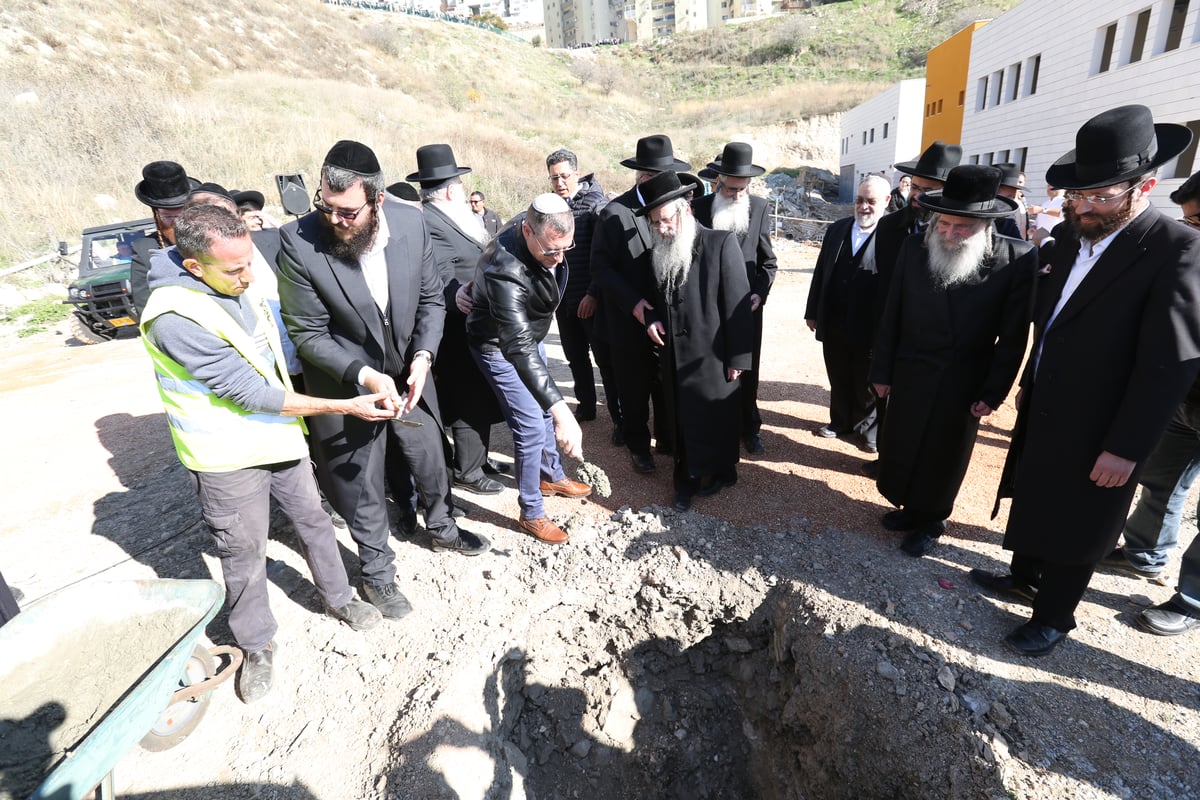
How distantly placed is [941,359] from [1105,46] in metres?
16.3

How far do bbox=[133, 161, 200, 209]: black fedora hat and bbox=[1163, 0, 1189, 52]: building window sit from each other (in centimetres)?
1658

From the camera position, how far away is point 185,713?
8.69 feet

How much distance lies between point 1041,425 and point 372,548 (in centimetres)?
337

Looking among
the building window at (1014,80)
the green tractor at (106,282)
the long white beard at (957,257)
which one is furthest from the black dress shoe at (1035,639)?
the building window at (1014,80)

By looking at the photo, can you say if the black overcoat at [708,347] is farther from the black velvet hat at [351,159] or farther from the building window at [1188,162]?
the building window at [1188,162]

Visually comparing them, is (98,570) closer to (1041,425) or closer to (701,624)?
(701,624)

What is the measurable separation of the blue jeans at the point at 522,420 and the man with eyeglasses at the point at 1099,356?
249cm

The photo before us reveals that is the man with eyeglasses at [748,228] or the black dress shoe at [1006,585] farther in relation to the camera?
the man with eyeglasses at [748,228]

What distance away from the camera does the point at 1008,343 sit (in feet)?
10.1

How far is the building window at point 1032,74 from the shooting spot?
16250 millimetres

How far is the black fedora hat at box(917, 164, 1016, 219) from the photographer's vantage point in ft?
A: 9.45

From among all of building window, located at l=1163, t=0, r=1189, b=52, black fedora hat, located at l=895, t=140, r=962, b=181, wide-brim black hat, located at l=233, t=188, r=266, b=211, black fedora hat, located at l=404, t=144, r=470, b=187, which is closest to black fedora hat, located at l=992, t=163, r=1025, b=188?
black fedora hat, located at l=895, t=140, r=962, b=181

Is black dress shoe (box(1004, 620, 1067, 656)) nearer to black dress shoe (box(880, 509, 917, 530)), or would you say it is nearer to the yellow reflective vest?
black dress shoe (box(880, 509, 917, 530))

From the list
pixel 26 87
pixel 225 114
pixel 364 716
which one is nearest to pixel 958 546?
pixel 364 716
